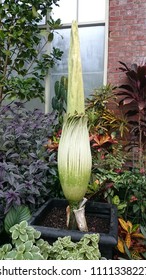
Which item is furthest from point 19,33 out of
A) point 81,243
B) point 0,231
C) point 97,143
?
point 81,243

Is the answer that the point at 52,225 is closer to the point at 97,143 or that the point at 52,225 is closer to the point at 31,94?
the point at 97,143

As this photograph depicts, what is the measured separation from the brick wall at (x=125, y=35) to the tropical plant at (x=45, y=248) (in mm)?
2360

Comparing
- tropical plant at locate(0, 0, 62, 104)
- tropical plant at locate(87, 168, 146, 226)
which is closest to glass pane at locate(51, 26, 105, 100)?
tropical plant at locate(0, 0, 62, 104)

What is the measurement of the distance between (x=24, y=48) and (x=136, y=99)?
1661 mm

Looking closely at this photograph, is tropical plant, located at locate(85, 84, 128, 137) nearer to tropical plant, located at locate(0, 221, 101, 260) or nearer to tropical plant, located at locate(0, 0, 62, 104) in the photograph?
tropical plant, located at locate(0, 0, 62, 104)

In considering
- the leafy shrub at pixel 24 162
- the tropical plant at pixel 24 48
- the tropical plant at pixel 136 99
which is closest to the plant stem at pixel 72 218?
the leafy shrub at pixel 24 162

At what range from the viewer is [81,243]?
127 centimetres

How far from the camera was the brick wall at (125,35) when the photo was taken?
119 inches

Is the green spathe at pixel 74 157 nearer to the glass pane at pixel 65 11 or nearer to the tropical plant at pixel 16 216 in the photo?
the tropical plant at pixel 16 216

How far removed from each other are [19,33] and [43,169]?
6.52 feet

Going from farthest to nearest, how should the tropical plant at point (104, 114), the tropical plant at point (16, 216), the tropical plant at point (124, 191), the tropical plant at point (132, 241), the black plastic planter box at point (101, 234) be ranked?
the tropical plant at point (104, 114), the tropical plant at point (124, 191), the tropical plant at point (132, 241), the tropical plant at point (16, 216), the black plastic planter box at point (101, 234)

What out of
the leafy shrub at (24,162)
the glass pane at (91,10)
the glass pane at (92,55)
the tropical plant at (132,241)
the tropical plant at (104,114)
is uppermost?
the glass pane at (91,10)

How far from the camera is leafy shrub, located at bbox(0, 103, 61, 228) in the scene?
164 centimetres

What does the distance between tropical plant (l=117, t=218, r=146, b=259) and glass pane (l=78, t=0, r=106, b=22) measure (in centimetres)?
268
